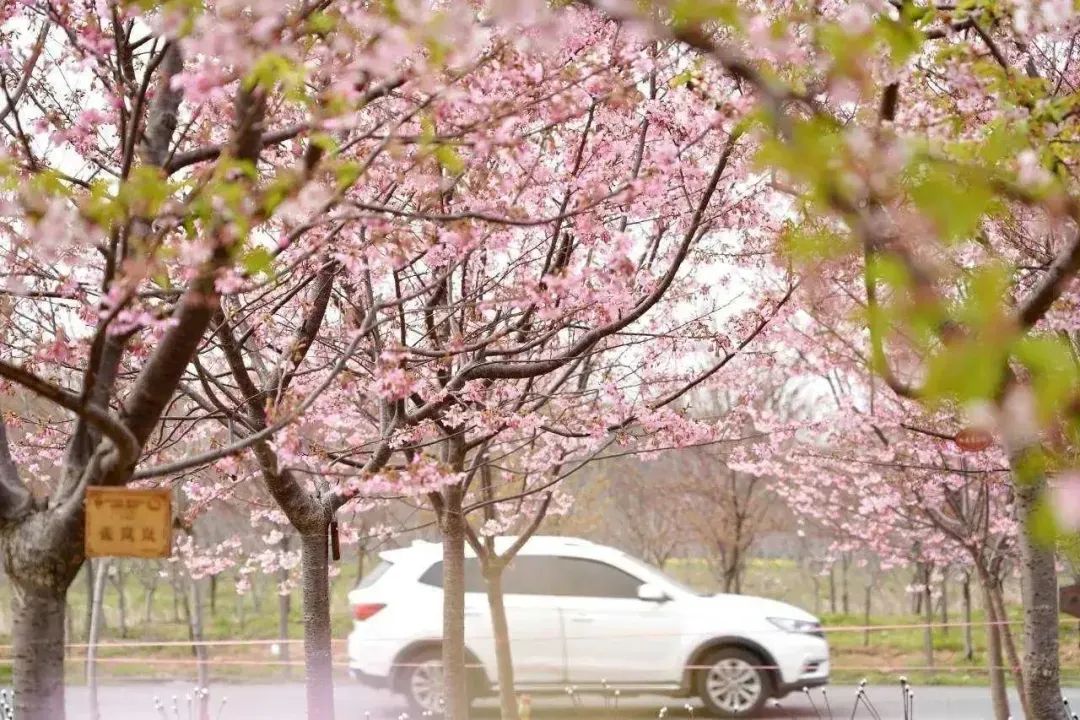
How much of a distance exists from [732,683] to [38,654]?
8.24m

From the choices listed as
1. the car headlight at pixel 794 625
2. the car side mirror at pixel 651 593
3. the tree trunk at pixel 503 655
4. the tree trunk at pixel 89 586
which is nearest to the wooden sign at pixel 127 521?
the tree trunk at pixel 503 655

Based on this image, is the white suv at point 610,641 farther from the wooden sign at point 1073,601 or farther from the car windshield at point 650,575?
the wooden sign at point 1073,601

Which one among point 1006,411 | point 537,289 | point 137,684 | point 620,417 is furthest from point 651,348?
point 137,684

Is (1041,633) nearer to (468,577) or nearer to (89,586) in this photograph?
(468,577)

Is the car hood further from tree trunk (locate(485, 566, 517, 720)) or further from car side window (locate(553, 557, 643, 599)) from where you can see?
tree trunk (locate(485, 566, 517, 720))

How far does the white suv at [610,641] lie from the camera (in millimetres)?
10891

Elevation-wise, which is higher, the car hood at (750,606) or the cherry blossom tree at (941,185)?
the cherry blossom tree at (941,185)

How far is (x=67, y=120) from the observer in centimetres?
542

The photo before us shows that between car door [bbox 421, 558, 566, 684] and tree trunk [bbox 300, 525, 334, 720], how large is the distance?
440cm

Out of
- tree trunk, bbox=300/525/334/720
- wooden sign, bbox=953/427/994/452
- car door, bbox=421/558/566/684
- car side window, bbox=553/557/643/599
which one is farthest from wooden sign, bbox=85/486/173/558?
car side window, bbox=553/557/643/599

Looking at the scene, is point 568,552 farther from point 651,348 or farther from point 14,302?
point 14,302

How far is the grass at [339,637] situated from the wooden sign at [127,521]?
5.40 metres

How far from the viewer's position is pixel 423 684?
11.0 meters

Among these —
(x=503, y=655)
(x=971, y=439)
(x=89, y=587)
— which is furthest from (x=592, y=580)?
(x=89, y=587)
